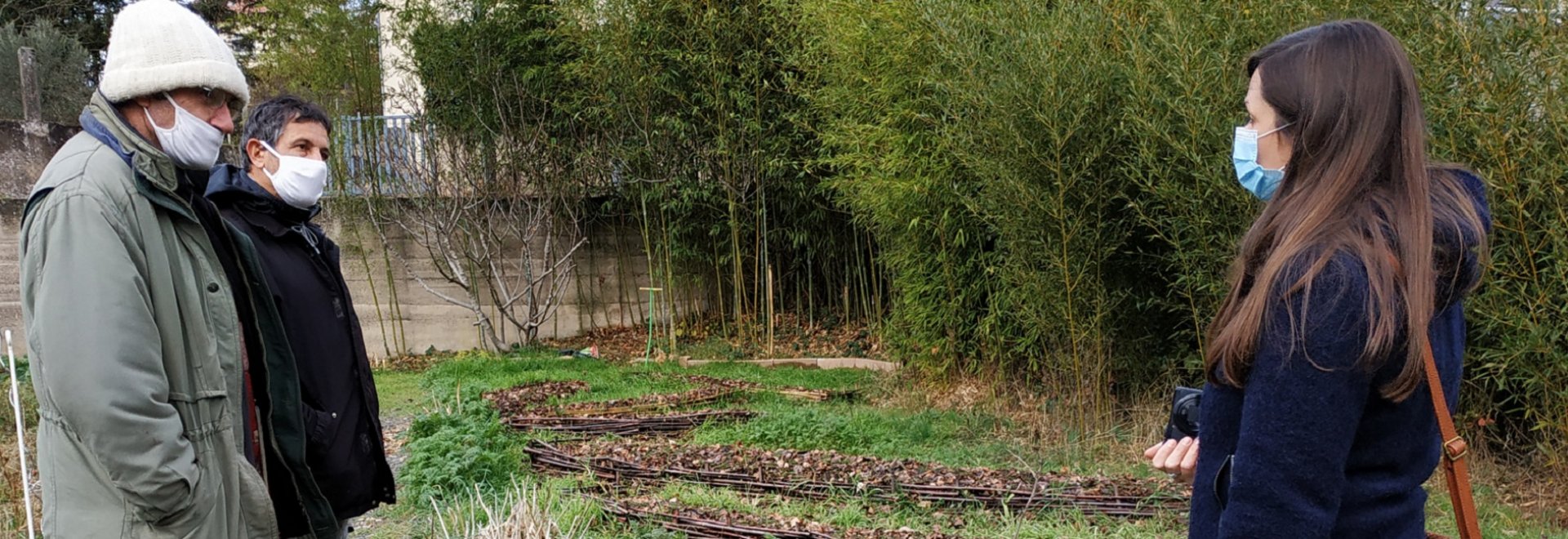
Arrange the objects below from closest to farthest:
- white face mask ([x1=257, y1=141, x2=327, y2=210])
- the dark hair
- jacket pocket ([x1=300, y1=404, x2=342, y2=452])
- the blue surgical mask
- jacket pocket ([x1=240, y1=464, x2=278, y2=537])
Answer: the blue surgical mask → jacket pocket ([x1=240, y1=464, x2=278, y2=537]) → jacket pocket ([x1=300, y1=404, x2=342, y2=452]) → white face mask ([x1=257, y1=141, x2=327, y2=210]) → the dark hair

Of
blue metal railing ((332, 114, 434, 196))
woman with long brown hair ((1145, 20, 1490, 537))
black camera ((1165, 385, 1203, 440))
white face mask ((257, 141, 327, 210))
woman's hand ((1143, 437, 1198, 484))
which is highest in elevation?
blue metal railing ((332, 114, 434, 196))

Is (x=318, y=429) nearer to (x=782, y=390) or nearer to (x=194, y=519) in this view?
(x=194, y=519)

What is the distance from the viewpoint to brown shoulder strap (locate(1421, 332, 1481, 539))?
1206 mm

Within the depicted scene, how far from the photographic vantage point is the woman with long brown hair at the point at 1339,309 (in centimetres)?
115

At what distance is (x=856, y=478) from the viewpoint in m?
4.43

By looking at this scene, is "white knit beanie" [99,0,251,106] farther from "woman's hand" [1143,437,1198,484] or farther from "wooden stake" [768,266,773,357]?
"wooden stake" [768,266,773,357]

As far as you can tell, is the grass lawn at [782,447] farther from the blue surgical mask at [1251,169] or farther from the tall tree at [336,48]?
the tall tree at [336,48]

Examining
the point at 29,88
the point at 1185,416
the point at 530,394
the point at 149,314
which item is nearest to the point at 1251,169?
the point at 1185,416

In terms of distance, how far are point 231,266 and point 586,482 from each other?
8.22 ft

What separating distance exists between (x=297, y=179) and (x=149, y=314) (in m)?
1.00

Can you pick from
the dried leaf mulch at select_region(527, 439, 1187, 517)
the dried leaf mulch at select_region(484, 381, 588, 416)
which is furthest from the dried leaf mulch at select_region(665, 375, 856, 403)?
the dried leaf mulch at select_region(527, 439, 1187, 517)

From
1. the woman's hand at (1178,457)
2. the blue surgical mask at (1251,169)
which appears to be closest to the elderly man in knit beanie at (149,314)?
the woman's hand at (1178,457)

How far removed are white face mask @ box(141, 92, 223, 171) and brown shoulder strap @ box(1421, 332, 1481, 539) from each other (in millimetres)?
1947

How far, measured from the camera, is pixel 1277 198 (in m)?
1.31
